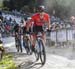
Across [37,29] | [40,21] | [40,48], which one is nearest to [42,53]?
[40,48]

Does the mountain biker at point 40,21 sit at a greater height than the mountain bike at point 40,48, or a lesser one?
greater

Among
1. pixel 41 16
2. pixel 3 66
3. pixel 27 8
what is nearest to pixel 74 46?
pixel 41 16

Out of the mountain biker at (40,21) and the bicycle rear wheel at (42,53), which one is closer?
the bicycle rear wheel at (42,53)

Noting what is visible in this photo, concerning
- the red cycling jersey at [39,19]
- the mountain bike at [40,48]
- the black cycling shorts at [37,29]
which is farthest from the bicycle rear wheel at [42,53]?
the red cycling jersey at [39,19]

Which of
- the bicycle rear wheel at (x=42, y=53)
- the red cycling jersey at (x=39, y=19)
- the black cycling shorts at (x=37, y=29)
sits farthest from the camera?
the red cycling jersey at (x=39, y=19)

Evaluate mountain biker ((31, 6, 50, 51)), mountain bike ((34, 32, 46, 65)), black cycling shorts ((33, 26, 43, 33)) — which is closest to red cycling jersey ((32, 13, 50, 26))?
mountain biker ((31, 6, 50, 51))

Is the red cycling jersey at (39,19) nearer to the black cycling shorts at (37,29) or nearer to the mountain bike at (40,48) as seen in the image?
the black cycling shorts at (37,29)

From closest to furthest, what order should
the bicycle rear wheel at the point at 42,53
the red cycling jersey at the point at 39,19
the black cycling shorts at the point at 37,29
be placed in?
the bicycle rear wheel at the point at 42,53 → the black cycling shorts at the point at 37,29 → the red cycling jersey at the point at 39,19

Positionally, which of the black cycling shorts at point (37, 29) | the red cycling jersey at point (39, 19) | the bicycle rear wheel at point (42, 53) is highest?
the red cycling jersey at point (39, 19)

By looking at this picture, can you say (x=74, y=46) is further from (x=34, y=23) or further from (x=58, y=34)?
Answer: (x=34, y=23)

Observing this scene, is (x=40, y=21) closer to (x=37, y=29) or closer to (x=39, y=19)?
(x=39, y=19)

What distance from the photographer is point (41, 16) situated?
437 inches

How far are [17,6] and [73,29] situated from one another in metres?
30.7

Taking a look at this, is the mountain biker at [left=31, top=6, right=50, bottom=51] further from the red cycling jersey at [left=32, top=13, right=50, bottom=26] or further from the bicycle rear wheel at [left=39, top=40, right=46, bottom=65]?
the bicycle rear wheel at [left=39, top=40, right=46, bottom=65]
